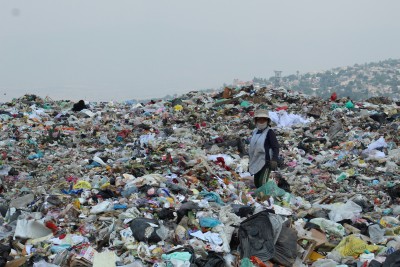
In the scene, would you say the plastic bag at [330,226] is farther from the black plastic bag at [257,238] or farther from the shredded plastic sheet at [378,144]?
the shredded plastic sheet at [378,144]

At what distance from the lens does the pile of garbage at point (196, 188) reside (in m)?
3.88

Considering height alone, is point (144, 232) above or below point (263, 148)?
below

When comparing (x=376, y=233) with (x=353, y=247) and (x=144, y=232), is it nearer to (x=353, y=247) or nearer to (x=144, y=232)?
(x=353, y=247)

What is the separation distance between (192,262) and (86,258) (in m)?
0.89

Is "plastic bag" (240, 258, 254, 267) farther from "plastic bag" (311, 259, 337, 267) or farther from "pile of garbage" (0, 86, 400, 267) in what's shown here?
"plastic bag" (311, 259, 337, 267)

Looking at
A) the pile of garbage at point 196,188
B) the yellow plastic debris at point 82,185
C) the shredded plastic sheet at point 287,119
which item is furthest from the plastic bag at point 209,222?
the shredded plastic sheet at point 287,119

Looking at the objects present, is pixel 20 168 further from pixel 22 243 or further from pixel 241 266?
pixel 241 266

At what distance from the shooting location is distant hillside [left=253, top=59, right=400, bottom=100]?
6129 centimetres

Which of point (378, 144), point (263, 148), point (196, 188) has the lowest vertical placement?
point (378, 144)

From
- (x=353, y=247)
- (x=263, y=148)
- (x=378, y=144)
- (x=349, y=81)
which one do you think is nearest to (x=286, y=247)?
(x=353, y=247)

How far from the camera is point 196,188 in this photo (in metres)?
5.62

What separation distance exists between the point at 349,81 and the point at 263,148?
69.2 metres

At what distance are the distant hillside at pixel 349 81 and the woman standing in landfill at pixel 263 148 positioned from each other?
175 ft

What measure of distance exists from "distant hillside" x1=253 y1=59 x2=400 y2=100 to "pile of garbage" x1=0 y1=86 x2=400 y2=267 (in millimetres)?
48316
